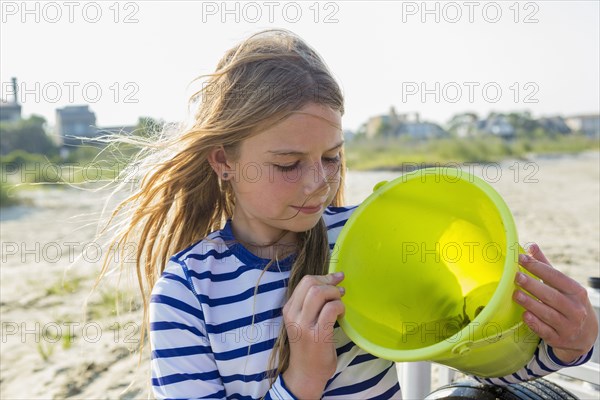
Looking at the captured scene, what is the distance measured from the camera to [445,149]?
53.4 ft

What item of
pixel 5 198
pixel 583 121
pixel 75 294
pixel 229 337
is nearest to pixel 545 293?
pixel 229 337

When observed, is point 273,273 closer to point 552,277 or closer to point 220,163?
point 220,163

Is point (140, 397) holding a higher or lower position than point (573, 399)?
lower

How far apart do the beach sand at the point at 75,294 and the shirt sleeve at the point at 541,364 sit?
1109mm

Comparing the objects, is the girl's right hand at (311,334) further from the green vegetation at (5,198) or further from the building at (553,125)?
the building at (553,125)

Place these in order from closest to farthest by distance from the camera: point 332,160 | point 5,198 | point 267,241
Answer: point 332,160
point 267,241
point 5,198

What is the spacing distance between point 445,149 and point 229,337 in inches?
615

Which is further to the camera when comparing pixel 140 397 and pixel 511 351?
pixel 140 397

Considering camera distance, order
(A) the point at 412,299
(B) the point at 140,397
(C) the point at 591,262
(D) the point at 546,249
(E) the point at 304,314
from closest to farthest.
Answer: (E) the point at 304,314 < (A) the point at 412,299 < (B) the point at 140,397 < (C) the point at 591,262 < (D) the point at 546,249

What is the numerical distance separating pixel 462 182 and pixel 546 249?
14.4 ft

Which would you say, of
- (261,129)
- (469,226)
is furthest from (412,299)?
(261,129)

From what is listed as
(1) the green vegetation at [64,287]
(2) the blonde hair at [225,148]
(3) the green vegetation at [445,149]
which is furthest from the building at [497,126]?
(2) the blonde hair at [225,148]

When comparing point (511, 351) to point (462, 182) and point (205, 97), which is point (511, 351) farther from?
point (205, 97)

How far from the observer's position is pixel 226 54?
4.91ft
